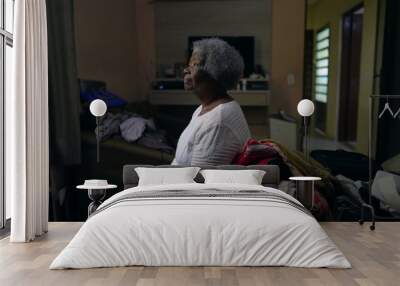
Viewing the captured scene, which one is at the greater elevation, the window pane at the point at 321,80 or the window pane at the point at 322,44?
the window pane at the point at 322,44

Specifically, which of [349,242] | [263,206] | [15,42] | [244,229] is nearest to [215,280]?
[244,229]

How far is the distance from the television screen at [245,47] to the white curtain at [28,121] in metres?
1.69

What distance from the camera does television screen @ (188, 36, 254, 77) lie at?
5840 mm

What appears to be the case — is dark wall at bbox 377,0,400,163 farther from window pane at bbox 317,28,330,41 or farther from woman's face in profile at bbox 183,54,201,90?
woman's face in profile at bbox 183,54,201,90

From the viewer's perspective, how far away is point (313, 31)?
5.82 meters

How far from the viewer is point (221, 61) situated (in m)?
5.88

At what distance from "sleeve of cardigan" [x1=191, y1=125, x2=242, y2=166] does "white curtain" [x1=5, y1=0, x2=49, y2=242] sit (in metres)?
1.57

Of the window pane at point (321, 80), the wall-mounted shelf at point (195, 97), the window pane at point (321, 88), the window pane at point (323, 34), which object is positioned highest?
the window pane at point (323, 34)

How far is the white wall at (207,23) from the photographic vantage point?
5.82 meters

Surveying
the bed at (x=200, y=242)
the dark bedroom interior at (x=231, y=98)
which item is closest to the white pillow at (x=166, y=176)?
the dark bedroom interior at (x=231, y=98)

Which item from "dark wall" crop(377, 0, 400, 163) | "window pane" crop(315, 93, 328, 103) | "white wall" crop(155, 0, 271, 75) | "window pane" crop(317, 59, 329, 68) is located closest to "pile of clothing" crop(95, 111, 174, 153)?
"white wall" crop(155, 0, 271, 75)

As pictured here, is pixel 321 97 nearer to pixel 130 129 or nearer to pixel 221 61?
pixel 221 61

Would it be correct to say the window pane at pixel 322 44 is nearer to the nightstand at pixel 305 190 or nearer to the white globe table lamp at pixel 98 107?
the nightstand at pixel 305 190

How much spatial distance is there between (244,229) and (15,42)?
245 cm
